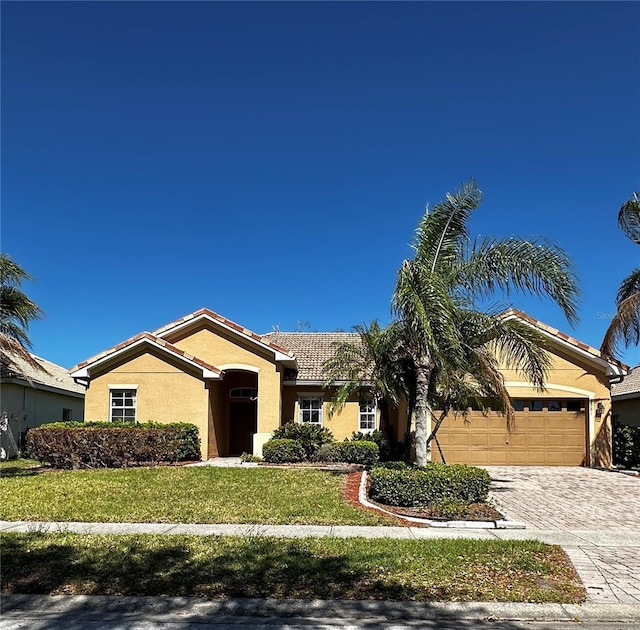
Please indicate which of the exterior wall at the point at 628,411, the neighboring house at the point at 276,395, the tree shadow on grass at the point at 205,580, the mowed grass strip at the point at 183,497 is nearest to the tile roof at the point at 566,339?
the neighboring house at the point at 276,395

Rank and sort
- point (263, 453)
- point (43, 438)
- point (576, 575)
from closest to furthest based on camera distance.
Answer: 1. point (576, 575)
2. point (43, 438)
3. point (263, 453)

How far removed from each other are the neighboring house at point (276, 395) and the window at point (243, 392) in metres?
0.87

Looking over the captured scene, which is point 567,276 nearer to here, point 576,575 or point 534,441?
point 576,575

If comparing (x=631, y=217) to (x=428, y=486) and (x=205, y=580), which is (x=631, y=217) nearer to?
(x=428, y=486)

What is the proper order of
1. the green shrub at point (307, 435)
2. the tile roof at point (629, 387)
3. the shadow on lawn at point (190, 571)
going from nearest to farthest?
1. the shadow on lawn at point (190, 571)
2. the green shrub at point (307, 435)
3. the tile roof at point (629, 387)

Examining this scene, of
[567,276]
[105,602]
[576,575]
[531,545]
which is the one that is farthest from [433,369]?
[105,602]

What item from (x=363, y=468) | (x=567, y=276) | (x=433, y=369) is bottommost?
(x=363, y=468)

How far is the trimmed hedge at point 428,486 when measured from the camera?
449 inches

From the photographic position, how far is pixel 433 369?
13367 millimetres

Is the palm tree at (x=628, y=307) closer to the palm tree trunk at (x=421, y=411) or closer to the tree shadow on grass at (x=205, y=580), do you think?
the palm tree trunk at (x=421, y=411)

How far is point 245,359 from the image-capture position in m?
21.7

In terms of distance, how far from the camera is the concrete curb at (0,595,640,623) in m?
5.85

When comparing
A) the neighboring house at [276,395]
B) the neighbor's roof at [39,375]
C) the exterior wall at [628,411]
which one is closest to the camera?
the neighboring house at [276,395]

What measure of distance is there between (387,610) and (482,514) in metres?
4.98
